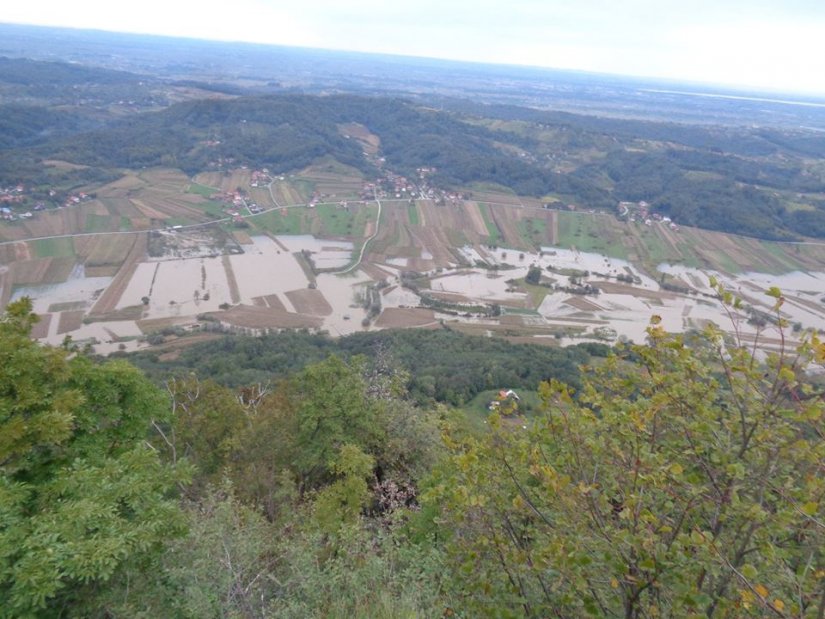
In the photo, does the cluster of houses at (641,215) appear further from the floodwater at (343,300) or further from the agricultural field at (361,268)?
the floodwater at (343,300)

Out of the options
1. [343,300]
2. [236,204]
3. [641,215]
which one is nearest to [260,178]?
[236,204]

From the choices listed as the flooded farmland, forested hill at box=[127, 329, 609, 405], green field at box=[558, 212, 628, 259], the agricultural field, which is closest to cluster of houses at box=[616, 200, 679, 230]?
the agricultural field

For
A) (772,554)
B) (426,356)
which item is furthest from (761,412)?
(426,356)

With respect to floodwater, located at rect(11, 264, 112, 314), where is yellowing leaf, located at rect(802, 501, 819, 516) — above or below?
above

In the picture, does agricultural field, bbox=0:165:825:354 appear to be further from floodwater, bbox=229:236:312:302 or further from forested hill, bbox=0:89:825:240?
forested hill, bbox=0:89:825:240

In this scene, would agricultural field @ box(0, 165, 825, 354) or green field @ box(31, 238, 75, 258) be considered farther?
green field @ box(31, 238, 75, 258)

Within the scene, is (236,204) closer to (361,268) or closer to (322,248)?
(322,248)

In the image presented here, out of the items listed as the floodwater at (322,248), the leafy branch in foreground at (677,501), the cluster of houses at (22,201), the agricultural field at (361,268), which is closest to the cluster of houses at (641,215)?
the agricultural field at (361,268)
